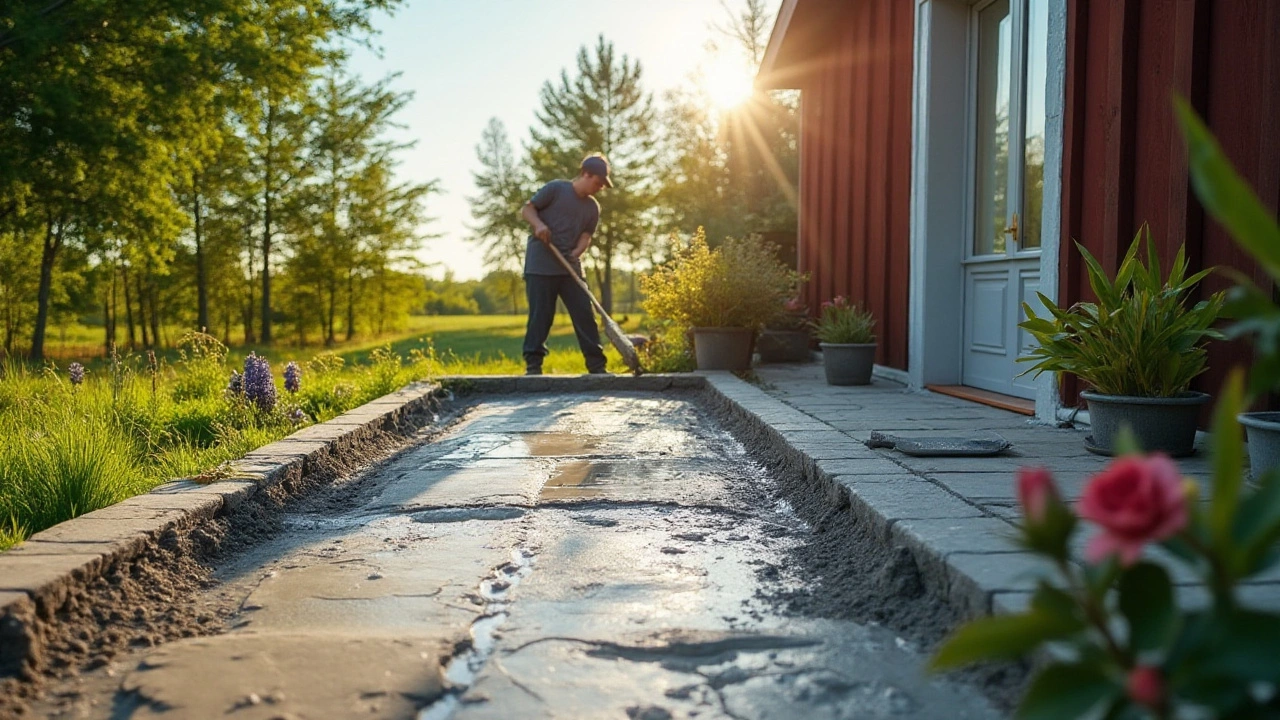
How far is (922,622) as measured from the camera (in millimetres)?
2293

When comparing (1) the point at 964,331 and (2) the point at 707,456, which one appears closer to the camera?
(2) the point at 707,456

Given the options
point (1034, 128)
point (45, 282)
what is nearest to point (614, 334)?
point (1034, 128)

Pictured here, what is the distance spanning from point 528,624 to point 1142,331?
8.65 feet

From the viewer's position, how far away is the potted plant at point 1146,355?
3703 mm

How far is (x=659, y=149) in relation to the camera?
3186 cm

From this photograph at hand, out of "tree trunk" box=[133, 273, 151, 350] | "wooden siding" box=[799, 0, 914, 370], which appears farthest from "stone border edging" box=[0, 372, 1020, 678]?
"tree trunk" box=[133, 273, 151, 350]

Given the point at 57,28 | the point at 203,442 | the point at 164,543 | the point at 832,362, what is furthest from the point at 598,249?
the point at 164,543

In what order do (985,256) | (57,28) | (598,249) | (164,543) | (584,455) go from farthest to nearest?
1. (598,249)
2. (57,28)
3. (985,256)
4. (584,455)
5. (164,543)

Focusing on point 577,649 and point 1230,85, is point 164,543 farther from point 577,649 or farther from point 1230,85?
point 1230,85

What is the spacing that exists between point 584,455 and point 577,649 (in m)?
2.71

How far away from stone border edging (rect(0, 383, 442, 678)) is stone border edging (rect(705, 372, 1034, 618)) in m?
1.89

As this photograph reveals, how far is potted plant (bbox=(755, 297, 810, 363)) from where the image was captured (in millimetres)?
10195

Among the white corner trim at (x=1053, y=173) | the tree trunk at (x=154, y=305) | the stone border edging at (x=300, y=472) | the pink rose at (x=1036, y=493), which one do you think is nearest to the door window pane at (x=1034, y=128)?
the white corner trim at (x=1053, y=173)

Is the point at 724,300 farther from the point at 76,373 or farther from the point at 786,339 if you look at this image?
the point at 76,373
